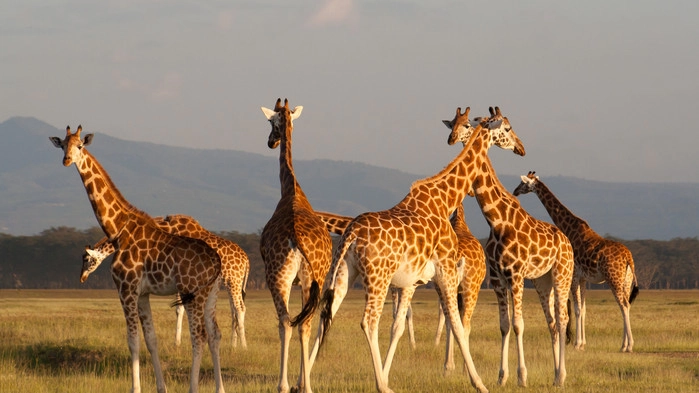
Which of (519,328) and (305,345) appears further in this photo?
(519,328)

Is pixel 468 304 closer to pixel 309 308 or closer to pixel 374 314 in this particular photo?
pixel 374 314

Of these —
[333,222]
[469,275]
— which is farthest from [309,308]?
[333,222]

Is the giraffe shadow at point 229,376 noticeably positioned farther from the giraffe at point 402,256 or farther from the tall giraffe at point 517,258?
the tall giraffe at point 517,258

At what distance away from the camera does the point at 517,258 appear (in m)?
16.4

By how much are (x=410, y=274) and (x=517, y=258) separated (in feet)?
8.54

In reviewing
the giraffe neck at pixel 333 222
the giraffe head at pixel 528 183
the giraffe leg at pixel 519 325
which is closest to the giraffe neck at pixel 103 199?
the giraffe neck at pixel 333 222

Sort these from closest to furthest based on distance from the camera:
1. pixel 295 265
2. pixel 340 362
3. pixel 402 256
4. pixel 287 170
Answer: pixel 402 256 → pixel 295 265 → pixel 287 170 → pixel 340 362

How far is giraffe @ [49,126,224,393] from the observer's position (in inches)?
586

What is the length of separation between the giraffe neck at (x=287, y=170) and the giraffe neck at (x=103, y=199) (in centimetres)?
299

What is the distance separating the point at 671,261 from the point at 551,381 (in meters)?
112

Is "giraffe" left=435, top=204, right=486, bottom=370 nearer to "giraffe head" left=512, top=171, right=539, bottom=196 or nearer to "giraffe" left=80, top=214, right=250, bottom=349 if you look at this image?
"giraffe" left=80, top=214, right=250, bottom=349

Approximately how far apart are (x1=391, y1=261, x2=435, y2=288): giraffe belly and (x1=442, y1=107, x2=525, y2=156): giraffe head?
9.65 feet

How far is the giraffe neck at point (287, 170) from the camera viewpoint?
17.5 meters

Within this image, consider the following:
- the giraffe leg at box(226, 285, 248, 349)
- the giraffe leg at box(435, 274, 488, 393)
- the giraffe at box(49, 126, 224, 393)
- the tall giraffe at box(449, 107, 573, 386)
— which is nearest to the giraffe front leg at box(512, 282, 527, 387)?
the tall giraffe at box(449, 107, 573, 386)
